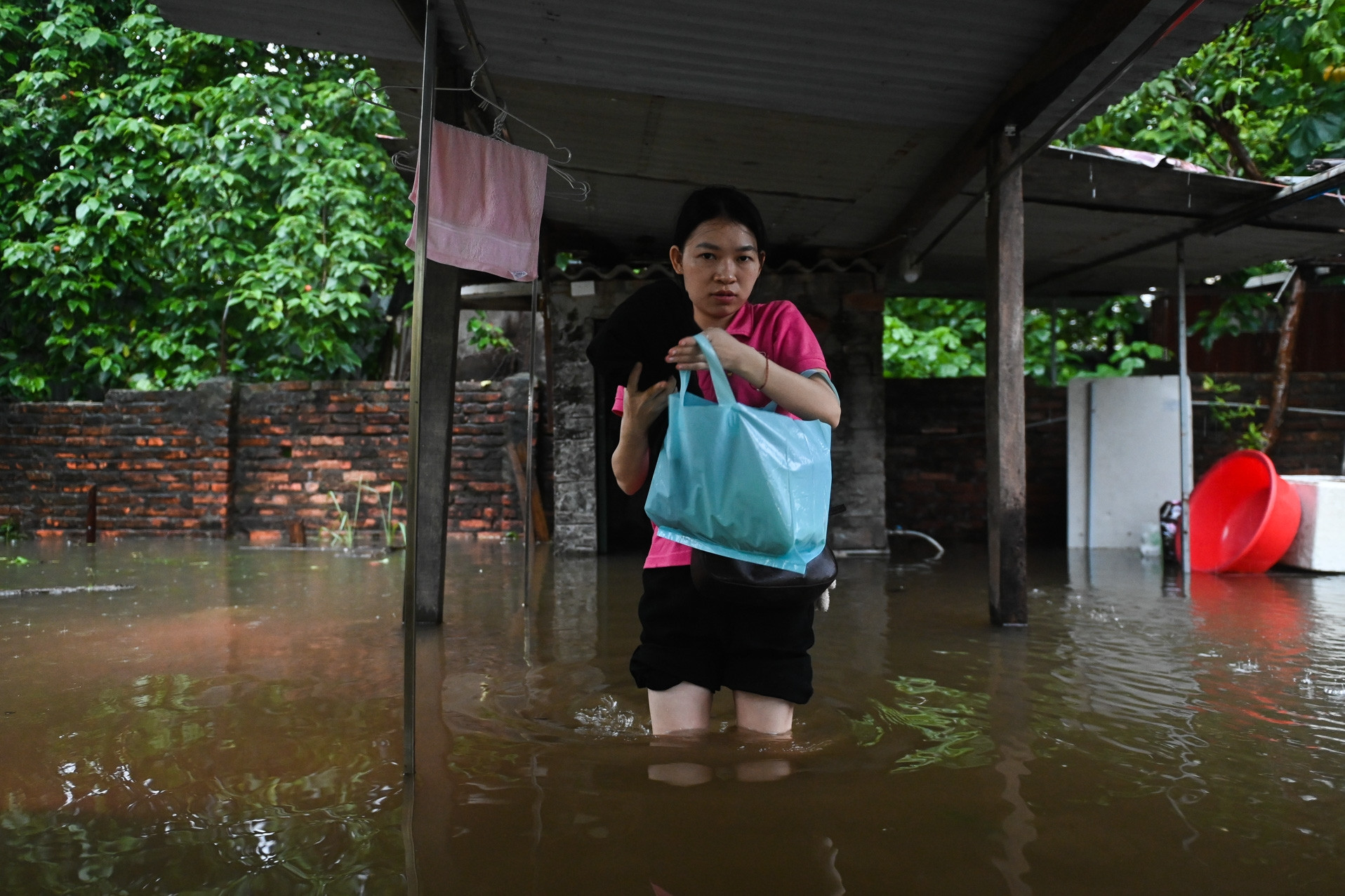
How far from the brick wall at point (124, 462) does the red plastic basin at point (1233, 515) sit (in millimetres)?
8851

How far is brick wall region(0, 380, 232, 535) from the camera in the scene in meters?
9.16

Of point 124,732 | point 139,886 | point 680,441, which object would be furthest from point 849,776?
point 124,732

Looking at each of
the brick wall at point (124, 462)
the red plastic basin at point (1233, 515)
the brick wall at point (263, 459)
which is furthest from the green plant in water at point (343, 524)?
the red plastic basin at point (1233, 515)

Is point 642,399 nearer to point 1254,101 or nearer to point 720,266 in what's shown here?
point 720,266

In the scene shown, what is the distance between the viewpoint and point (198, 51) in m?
10.3

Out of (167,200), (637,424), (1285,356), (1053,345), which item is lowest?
(637,424)

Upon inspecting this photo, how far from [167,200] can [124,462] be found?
3.32 meters

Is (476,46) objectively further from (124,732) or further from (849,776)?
(849,776)

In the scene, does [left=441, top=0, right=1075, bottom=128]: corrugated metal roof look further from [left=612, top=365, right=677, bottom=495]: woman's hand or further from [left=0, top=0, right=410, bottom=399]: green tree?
[left=0, top=0, right=410, bottom=399]: green tree

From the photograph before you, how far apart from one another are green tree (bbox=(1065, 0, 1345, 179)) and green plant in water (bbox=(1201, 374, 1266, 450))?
198 centimetres

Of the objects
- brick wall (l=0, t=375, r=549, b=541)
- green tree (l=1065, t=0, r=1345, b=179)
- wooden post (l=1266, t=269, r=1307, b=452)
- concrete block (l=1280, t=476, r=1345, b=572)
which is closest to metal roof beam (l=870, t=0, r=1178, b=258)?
green tree (l=1065, t=0, r=1345, b=179)

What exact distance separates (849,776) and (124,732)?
6.42 ft

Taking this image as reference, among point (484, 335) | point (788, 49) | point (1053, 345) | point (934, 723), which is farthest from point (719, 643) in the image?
point (484, 335)

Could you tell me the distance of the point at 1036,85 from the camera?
388 centimetres
